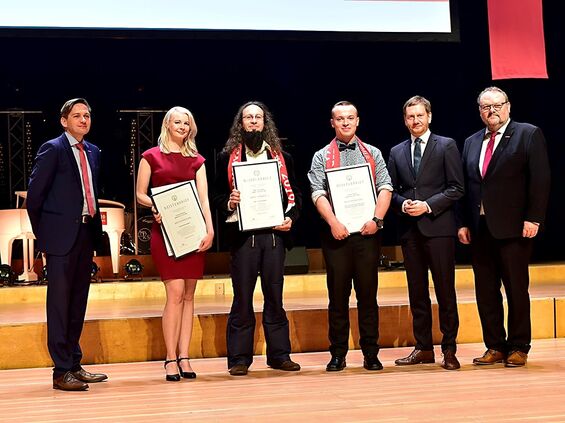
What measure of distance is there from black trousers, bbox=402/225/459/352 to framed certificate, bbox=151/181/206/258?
3.66 ft

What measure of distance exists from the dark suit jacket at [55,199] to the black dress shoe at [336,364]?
4.62 ft

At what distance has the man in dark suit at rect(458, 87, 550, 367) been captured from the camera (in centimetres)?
423

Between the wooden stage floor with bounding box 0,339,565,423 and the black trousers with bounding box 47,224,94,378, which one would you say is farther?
the black trousers with bounding box 47,224,94,378

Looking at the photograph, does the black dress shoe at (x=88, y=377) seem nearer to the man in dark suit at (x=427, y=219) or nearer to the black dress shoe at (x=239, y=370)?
the black dress shoe at (x=239, y=370)

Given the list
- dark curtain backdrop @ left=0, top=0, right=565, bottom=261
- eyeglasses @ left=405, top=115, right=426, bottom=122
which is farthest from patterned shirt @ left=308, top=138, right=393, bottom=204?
dark curtain backdrop @ left=0, top=0, right=565, bottom=261

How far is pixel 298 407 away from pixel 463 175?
1681mm

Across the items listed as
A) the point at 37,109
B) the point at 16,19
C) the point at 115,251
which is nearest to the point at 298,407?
the point at 16,19

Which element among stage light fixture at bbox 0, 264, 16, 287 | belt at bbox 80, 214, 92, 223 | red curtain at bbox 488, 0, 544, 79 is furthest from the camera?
stage light fixture at bbox 0, 264, 16, 287

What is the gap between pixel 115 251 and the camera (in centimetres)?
745

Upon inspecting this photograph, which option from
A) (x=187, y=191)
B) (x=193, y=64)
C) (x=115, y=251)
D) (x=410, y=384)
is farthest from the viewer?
(x=193, y=64)

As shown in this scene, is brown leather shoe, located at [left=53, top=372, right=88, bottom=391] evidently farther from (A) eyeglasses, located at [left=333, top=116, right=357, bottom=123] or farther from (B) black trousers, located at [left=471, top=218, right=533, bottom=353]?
(B) black trousers, located at [left=471, top=218, right=533, bottom=353]

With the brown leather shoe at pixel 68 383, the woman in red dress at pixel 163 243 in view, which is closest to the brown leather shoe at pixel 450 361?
the woman in red dress at pixel 163 243

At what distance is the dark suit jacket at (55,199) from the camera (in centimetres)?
392

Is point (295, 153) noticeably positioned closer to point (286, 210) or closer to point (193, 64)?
point (193, 64)
